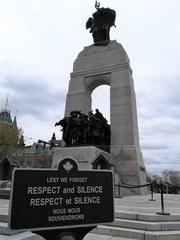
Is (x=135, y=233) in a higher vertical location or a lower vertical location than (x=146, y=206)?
lower

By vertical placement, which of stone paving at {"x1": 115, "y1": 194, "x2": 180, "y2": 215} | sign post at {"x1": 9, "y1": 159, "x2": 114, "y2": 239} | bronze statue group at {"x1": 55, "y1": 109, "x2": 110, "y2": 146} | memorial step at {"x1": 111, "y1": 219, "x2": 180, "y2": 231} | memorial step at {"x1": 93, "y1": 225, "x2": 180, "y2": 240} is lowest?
memorial step at {"x1": 93, "y1": 225, "x2": 180, "y2": 240}

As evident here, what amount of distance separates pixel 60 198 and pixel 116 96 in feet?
52.1

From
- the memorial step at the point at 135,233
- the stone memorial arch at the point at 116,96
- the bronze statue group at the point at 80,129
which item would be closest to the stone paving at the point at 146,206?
the memorial step at the point at 135,233

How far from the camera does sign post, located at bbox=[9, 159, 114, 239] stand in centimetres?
296

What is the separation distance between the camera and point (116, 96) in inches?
733

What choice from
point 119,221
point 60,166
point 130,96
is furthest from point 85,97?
point 60,166

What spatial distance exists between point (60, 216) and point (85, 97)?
56.4 ft

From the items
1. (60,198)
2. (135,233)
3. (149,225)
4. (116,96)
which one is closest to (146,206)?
(149,225)

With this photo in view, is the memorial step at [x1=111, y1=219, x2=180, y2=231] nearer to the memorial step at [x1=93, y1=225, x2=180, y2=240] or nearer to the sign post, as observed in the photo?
the memorial step at [x1=93, y1=225, x2=180, y2=240]

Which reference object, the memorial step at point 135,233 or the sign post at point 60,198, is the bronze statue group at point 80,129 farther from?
the sign post at point 60,198

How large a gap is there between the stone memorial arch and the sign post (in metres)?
12.4

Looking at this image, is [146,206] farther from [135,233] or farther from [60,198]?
[60,198]

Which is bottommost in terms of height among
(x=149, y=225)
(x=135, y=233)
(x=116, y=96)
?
(x=135, y=233)

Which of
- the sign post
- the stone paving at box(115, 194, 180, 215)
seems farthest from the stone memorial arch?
the sign post
